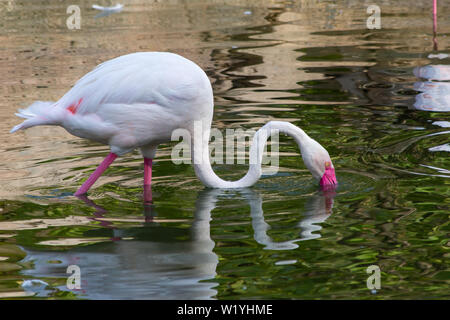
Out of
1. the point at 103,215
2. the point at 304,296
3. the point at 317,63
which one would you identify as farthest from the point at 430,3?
the point at 304,296

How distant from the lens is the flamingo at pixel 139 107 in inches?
231

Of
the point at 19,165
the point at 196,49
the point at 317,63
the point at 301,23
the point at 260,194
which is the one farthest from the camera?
the point at 301,23

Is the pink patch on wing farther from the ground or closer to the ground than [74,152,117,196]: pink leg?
farther from the ground

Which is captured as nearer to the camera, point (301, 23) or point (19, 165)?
point (19, 165)

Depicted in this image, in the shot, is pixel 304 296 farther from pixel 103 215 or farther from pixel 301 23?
pixel 301 23

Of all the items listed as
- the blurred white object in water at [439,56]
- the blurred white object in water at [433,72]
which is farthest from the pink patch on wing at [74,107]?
the blurred white object in water at [439,56]

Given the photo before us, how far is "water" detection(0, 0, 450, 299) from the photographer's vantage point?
4.55 metres

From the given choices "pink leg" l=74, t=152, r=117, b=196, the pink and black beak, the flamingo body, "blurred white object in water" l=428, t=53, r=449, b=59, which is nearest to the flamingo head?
the pink and black beak

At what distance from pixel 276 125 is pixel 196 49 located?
238 inches

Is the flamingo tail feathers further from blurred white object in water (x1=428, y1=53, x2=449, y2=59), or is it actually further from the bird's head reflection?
blurred white object in water (x1=428, y1=53, x2=449, y2=59)

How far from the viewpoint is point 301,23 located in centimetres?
1416

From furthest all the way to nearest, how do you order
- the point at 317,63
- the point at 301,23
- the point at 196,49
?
the point at 301,23 < the point at 196,49 < the point at 317,63

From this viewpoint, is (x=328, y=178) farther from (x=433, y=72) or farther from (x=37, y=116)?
(x=433, y=72)

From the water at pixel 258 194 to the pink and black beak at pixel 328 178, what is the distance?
0.07 meters
